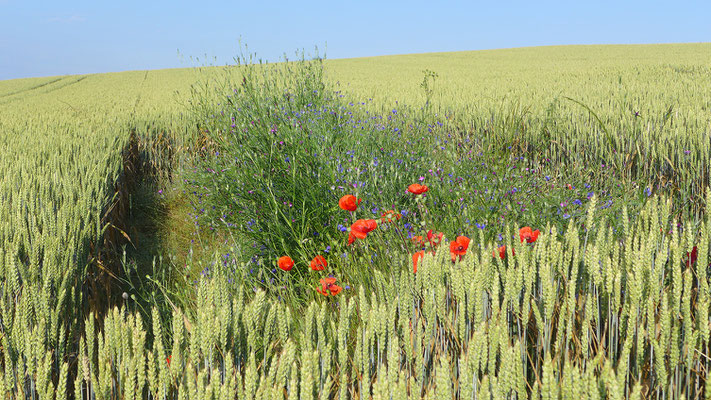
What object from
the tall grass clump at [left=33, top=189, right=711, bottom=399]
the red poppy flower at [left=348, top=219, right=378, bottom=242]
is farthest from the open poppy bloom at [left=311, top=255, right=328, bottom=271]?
the tall grass clump at [left=33, top=189, right=711, bottom=399]

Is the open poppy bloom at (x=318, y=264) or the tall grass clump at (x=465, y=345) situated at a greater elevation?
the tall grass clump at (x=465, y=345)

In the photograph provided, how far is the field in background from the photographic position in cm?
106

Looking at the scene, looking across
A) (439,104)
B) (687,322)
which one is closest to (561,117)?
(439,104)

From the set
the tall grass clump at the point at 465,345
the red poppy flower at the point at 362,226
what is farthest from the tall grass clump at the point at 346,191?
the tall grass clump at the point at 465,345

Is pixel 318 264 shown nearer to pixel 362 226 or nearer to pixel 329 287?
pixel 329 287

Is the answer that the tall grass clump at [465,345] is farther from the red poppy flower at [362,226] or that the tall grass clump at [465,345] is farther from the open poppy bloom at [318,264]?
the open poppy bloom at [318,264]

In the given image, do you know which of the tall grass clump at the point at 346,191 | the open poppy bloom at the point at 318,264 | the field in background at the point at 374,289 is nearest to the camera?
the field in background at the point at 374,289

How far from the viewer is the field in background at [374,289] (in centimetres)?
106

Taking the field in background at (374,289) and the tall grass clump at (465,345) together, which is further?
the field in background at (374,289)

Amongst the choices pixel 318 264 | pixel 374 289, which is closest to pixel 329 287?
pixel 374 289

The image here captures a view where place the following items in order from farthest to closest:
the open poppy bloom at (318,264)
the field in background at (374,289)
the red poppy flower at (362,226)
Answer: the open poppy bloom at (318,264), the red poppy flower at (362,226), the field in background at (374,289)

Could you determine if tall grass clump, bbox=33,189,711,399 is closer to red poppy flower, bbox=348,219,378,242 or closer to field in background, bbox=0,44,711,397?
field in background, bbox=0,44,711,397

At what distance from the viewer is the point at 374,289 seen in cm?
226

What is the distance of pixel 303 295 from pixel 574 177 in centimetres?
242
